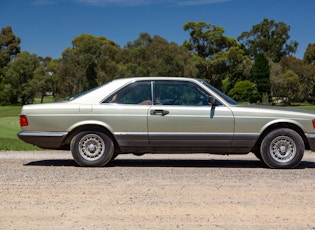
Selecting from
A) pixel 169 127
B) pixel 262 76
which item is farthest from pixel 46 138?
pixel 262 76

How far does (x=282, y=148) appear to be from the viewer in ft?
27.1

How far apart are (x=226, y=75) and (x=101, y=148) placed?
77.6 meters

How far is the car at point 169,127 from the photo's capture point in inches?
324

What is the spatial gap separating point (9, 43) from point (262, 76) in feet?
171

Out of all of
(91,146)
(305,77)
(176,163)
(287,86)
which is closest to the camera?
(91,146)

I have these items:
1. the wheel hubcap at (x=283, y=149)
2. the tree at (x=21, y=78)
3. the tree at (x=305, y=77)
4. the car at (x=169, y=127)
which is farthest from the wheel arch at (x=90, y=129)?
the tree at (x=305, y=77)

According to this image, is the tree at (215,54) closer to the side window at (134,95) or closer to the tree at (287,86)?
the tree at (287,86)

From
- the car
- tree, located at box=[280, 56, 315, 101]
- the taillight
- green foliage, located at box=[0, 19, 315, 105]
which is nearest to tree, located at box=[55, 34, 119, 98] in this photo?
green foliage, located at box=[0, 19, 315, 105]

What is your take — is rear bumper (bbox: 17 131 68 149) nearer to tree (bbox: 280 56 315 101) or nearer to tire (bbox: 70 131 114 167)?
tire (bbox: 70 131 114 167)

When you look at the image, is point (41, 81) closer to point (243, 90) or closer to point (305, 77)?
point (243, 90)

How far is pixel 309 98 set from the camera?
84.2m

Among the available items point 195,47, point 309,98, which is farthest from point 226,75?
point 309,98

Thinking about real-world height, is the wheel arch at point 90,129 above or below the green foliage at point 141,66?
below

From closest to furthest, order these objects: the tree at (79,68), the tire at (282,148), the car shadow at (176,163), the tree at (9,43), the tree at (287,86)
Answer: the tire at (282,148), the car shadow at (176,163), the tree at (79,68), the tree at (287,86), the tree at (9,43)
